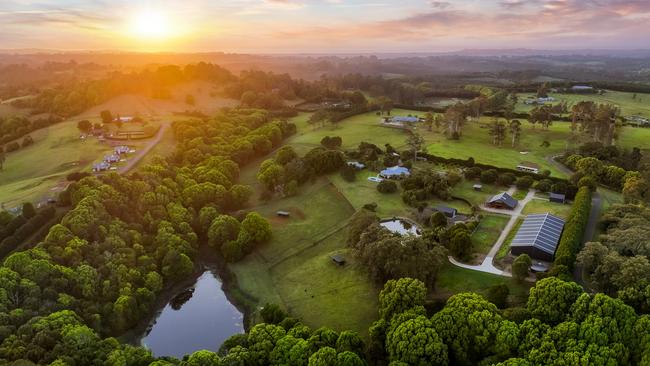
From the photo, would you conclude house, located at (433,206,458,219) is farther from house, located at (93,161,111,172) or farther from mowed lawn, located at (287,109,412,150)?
house, located at (93,161,111,172)

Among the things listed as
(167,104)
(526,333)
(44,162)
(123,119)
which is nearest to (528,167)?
(526,333)

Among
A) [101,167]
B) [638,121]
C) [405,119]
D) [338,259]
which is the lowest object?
[338,259]

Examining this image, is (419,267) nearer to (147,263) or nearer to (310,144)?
(147,263)

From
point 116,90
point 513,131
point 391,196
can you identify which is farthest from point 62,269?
point 116,90

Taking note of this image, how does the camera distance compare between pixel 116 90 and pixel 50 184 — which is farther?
pixel 116 90

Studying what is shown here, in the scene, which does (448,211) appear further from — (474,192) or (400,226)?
(474,192)
